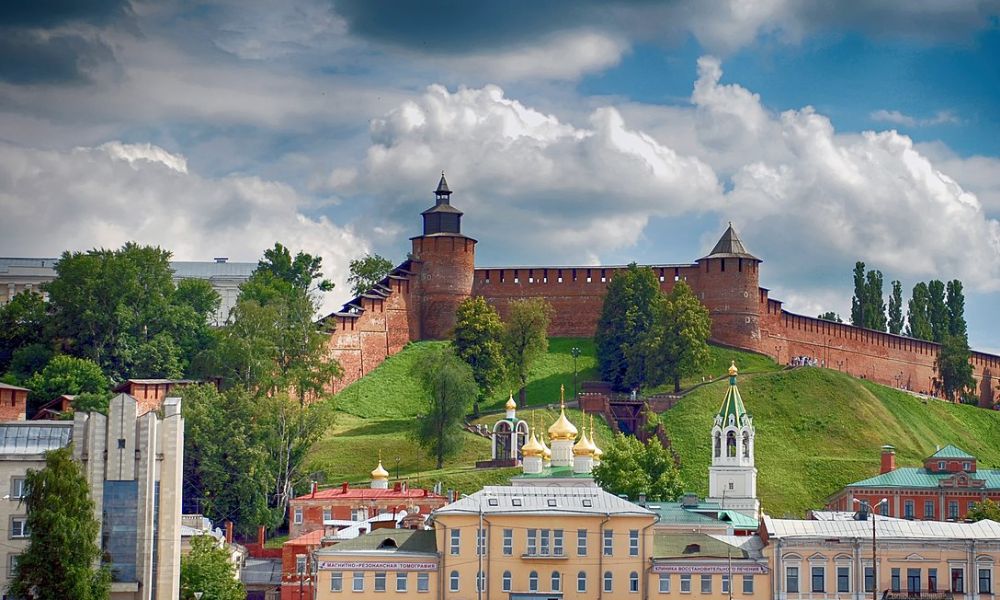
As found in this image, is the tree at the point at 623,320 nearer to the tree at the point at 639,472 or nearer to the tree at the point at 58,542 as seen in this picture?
the tree at the point at 639,472

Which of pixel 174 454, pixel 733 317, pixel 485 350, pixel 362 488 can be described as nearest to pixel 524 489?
pixel 174 454

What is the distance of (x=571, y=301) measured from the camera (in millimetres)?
131125

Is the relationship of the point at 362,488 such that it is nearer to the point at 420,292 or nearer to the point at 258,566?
the point at 258,566

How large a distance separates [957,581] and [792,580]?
18.8 ft

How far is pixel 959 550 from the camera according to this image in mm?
71875

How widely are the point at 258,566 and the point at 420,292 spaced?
145ft

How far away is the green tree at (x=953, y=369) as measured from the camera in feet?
445

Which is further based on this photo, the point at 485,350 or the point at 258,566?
the point at 485,350

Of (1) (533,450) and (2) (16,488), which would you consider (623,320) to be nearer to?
(1) (533,450)

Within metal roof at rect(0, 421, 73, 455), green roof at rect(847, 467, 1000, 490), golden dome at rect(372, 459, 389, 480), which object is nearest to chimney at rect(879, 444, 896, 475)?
green roof at rect(847, 467, 1000, 490)

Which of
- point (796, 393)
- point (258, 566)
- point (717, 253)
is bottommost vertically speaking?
point (258, 566)

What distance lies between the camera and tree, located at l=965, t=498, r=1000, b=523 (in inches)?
3570

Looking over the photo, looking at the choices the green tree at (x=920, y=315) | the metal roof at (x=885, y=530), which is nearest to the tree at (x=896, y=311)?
the green tree at (x=920, y=315)

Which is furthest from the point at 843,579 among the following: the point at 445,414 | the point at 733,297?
the point at 733,297
